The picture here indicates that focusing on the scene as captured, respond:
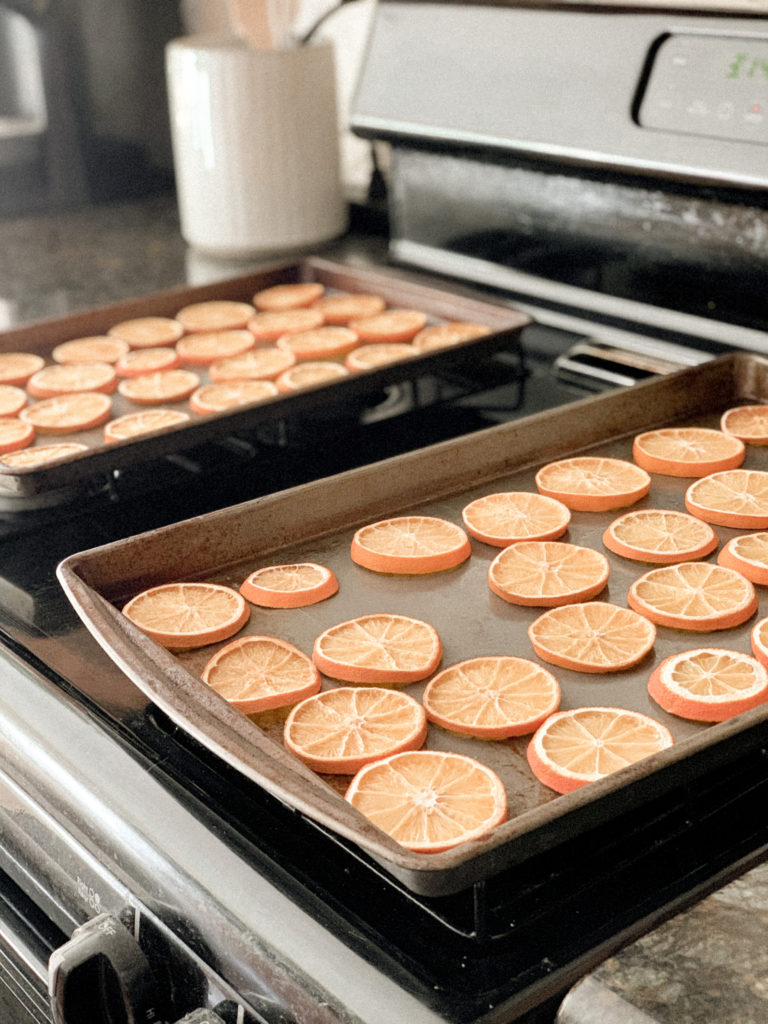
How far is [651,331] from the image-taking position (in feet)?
5.03

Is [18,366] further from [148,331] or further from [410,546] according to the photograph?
[410,546]

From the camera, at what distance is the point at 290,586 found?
104cm

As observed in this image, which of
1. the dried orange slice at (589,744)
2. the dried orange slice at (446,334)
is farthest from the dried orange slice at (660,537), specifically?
the dried orange slice at (446,334)

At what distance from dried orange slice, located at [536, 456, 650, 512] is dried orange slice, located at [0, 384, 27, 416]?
0.67 metres

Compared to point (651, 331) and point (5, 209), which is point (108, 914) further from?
point (5, 209)

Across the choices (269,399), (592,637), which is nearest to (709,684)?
(592,637)

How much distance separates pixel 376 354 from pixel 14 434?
0.48m

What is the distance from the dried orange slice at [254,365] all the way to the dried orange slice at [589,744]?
823mm

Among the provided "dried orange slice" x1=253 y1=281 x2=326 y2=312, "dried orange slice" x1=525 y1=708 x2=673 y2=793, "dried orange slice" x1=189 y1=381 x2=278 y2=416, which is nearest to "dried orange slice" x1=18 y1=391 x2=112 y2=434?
"dried orange slice" x1=189 y1=381 x2=278 y2=416

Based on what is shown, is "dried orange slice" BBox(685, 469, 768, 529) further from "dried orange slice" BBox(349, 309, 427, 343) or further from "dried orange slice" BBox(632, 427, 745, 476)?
"dried orange slice" BBox(349, 309, 427, 343)

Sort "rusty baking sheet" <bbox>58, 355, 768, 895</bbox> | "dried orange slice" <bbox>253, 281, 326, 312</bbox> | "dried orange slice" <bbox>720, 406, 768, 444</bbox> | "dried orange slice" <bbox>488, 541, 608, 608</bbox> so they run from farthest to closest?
"dried orange slice" <bbox>253, 281, 326, 312</bbox> → "dried orange slice" <bbox>720, 406, 768, 444</bbox> → "dried orange slice" <bbox>488, 541, 608, 608</bbox> → "rusty baking sheet" <bbox>58, 355, 768, 895</bbox>

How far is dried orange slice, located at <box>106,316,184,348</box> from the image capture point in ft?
5.45

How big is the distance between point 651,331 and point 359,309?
1.42 ft

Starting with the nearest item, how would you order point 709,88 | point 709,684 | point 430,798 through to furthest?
point 430,798
point 709,684
point 709,88
